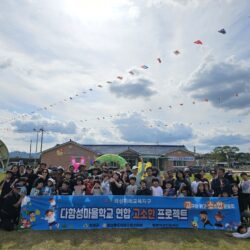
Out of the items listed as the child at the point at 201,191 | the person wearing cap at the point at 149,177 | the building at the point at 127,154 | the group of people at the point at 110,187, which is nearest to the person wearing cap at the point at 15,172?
the group of people at the point at 110,187

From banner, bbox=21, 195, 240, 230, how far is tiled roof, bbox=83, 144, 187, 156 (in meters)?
35.4

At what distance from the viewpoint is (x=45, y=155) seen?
138ft

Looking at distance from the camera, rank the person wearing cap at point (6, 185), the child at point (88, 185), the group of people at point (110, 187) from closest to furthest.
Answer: the group of people at point (110, 187), the person wearing cap at point (6, 185), the child at point (88, 185)

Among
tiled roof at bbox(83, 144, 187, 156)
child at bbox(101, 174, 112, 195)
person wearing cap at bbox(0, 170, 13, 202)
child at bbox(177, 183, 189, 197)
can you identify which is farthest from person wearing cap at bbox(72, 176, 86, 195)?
tiled roof at bbox(83, 144, 187, 156)

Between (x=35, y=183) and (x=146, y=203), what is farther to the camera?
(x=35, y=183)

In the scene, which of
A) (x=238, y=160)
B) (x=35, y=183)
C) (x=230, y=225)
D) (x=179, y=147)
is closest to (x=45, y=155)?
(x=179, y=147)

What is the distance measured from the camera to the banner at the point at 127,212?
7180 mm

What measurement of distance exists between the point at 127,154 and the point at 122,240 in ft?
117

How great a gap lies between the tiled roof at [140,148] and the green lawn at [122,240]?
35.8 metres

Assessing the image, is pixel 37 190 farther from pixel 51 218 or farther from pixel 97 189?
pixel 97 189

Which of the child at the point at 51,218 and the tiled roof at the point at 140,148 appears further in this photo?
the tiled roof at the point at 140,148

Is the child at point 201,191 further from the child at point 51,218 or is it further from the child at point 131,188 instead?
the child at point 51,218

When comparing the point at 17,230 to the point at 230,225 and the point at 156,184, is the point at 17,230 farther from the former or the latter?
the point at 230,225

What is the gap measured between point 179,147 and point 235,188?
3821cm
